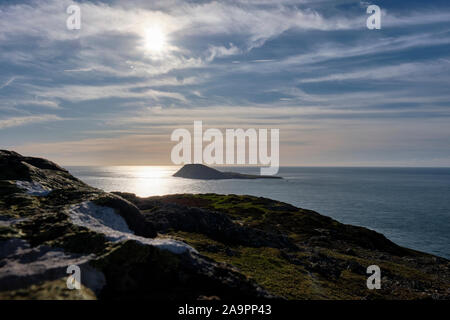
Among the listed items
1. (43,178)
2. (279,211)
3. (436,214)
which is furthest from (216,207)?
(436,214)

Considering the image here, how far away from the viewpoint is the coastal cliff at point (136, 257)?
13375 mm

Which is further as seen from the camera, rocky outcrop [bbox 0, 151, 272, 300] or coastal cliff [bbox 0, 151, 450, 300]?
coastal cliff [bbox 0, 151, 450, 300]

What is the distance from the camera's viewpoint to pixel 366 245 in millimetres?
60000

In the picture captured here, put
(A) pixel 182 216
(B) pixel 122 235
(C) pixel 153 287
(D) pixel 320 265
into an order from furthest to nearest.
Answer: (A) pixel 182 216 → (D) pixel 320 265 → (B) pixel 122 235 → (C) pixel 153 287

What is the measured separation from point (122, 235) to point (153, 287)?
3976 mm

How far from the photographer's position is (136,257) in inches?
572

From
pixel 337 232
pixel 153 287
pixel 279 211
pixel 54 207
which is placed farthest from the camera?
pixel 279 211

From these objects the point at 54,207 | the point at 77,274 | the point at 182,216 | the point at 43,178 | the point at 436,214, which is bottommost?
the point at 436,214

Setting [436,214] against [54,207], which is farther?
[436,214]

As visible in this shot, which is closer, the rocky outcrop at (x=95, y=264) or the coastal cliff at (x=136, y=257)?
the rocky outcrop at (x=95, y=264)

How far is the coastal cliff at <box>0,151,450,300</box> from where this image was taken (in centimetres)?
1338

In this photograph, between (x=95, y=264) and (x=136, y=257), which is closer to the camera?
(x=95, y=264)
